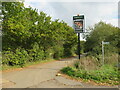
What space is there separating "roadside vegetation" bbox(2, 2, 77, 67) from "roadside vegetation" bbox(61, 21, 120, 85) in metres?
4.56

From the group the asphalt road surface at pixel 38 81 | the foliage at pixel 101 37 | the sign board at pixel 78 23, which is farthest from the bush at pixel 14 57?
the foliage at pixel 101 37

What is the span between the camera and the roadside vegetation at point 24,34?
28.1ft

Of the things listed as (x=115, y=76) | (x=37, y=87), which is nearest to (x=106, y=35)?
(x=115, y=76)

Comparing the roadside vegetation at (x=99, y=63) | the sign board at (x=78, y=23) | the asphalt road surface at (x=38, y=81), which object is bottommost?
the asphalt road surface at (x=38, y=81)

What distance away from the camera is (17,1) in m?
8.98

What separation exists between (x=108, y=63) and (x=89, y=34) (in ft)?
24.7

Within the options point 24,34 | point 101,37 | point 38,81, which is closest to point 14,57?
point 24,34

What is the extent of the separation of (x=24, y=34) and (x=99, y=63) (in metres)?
6.42

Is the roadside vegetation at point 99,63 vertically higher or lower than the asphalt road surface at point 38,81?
higher

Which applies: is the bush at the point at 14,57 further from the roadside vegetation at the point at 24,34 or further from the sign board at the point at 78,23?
the sign board at the point at 78,23

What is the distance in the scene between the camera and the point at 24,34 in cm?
898

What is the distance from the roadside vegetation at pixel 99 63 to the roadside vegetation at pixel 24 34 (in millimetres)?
4561

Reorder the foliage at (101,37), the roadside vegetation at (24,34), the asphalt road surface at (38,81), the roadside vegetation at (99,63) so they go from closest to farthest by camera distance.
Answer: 1. the asphalt road surface at (38,81)
2. the roadside vegetation at (99,63)
3. the roadside vegetation at (24,34)
4. the foliage at (101,37)

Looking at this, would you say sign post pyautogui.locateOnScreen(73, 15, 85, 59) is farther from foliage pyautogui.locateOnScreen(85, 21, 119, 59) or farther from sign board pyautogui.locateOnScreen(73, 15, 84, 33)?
foliage pyautogui.locateOnScreen(85, 21, 119, 59)
